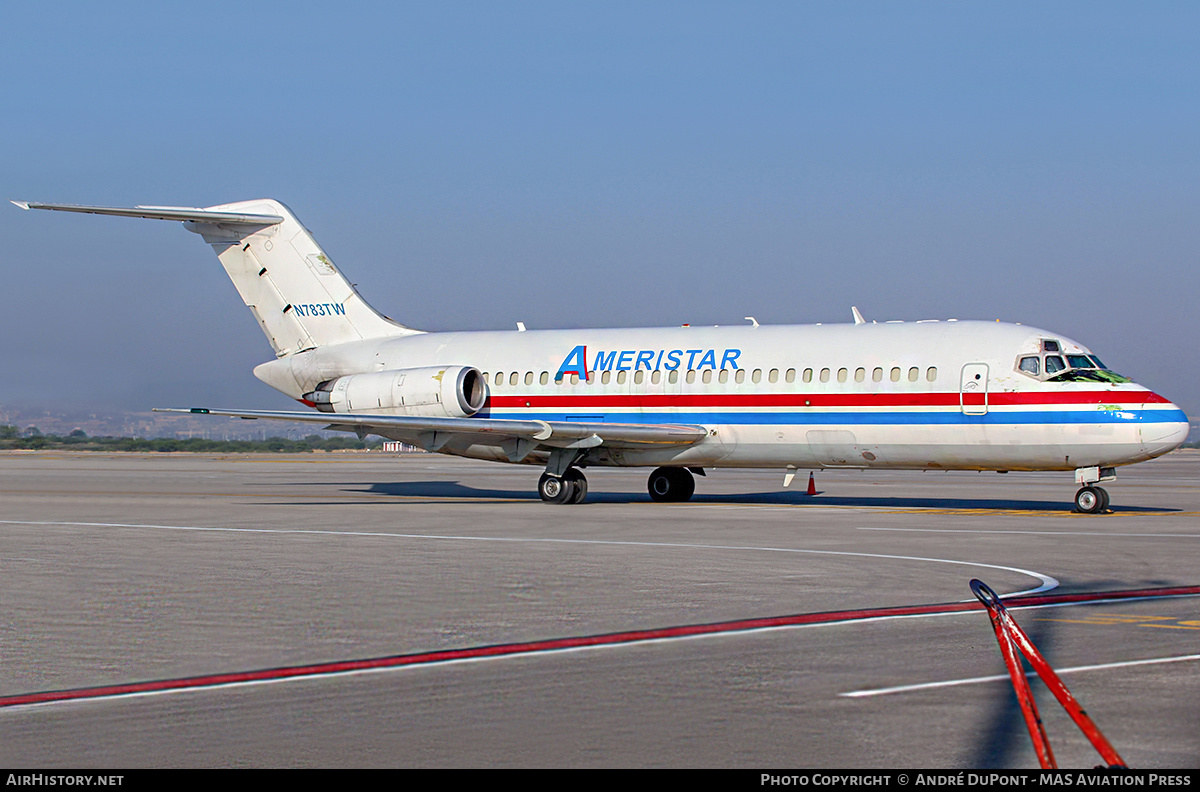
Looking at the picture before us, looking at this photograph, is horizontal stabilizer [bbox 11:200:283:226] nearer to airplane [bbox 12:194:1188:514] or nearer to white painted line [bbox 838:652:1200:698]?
airplane [bbox 12:194:1188:514]

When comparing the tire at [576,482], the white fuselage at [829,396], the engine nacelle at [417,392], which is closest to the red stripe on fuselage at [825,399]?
the white fuselage at [829,396]

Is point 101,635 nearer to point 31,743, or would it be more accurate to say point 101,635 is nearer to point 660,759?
point 31,743

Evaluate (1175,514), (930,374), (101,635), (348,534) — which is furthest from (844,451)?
(101,635)

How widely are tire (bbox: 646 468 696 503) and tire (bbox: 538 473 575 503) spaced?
262 cm

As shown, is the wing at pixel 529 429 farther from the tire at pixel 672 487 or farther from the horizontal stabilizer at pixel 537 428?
the tire at pixel 672 487

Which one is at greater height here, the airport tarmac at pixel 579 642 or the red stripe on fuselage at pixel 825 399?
the red stripe on fuselage at pixel 825 399

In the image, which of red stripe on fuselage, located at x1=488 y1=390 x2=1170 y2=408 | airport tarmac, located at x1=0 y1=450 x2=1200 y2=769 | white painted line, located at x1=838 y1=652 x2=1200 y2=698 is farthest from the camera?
red stripe on fuselage, located at x1=488 y1=390 x2=1170 y2=408

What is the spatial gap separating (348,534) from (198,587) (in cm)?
642

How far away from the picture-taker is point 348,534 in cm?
1941

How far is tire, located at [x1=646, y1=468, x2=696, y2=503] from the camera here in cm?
2967

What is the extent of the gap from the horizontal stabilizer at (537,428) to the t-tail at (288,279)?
21.0 feet

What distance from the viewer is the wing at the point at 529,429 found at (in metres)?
27.0

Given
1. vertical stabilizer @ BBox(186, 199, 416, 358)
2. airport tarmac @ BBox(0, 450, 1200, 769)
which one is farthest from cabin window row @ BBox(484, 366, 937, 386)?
vertical stabilizer @ BBox(186, 199, 416, 358)

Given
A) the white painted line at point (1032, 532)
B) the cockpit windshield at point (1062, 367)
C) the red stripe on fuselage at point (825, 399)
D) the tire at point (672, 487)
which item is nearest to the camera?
the white painted line at point (1032, 532)
